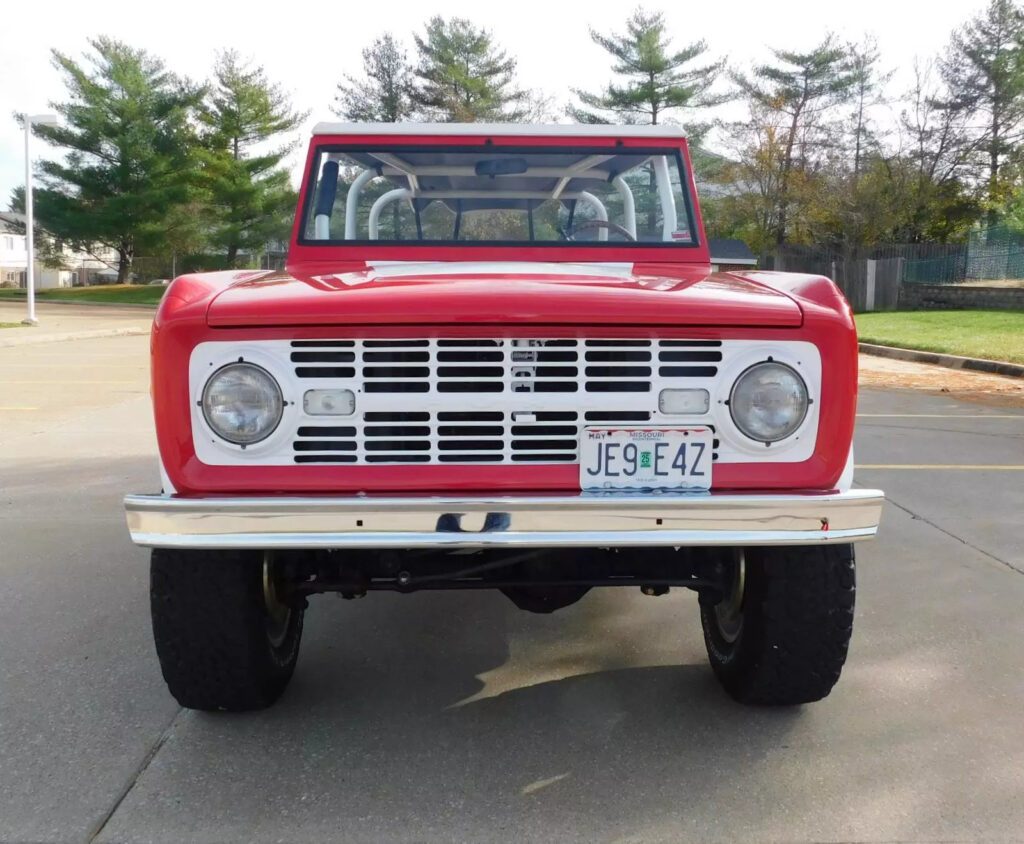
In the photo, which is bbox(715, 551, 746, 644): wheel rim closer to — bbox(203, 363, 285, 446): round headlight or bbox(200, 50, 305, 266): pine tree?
bbox(203, 363, 285, 446): round headlight

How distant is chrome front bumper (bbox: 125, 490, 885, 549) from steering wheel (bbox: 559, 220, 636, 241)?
6.15ft

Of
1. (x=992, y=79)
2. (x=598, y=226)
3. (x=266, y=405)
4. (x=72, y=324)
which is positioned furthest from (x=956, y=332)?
(x=992, y=79)

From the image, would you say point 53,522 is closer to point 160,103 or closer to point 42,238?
point 160,103

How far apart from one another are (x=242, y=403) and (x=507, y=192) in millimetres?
2042

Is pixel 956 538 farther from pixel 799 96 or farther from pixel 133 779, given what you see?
pixel 799 96

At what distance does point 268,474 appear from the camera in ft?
8.22

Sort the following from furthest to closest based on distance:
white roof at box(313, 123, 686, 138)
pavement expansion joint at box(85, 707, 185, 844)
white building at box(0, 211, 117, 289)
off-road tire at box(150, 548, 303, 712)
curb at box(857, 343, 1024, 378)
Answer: white building at box(0, 211, 117, 289) → curb at box(857, 343, 1024, 378) → white roof at box(313, 123, 686, 138) → off-road tire at box(150, 548, 303, 712) → pavement expansion joint at box(85, 707, 185, 844)

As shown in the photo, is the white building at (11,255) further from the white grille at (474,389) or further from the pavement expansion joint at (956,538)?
the white grille at (474,389)

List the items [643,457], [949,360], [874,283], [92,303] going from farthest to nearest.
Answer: [92,303], [874,283], [949,360], [643,457]

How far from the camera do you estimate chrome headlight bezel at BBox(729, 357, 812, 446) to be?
8.26 ft

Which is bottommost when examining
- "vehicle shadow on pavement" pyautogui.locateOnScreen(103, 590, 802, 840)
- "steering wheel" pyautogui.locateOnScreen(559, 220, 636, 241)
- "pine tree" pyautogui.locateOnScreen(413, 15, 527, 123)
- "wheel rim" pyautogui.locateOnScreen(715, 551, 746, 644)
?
"vehicle shadow on pavement" pyautogui.locateOnScreen(103, 590, 802, 840)

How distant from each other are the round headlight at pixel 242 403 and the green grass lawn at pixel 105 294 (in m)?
36.8

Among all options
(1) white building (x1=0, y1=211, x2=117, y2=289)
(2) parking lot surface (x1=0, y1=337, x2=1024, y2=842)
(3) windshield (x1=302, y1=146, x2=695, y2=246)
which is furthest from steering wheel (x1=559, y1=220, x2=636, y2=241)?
(1) white building (x1=0, y1=211, x2=117, y2=289)

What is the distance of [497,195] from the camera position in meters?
4.21
